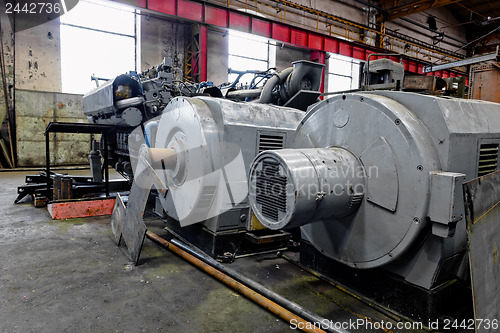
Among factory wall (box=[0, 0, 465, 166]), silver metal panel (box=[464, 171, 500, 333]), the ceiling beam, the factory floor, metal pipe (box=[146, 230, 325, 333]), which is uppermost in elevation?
the ceiling beam

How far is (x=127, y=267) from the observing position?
231 cm

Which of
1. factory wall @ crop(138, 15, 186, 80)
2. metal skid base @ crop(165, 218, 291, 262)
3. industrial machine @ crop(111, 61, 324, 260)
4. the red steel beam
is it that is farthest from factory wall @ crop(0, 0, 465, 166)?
metal skid base @ crop(165, 218, 291, 262)

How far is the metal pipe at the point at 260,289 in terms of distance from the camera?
1.62 metres

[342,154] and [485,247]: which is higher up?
[342,154]

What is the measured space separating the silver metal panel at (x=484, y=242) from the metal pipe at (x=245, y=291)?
68 cm

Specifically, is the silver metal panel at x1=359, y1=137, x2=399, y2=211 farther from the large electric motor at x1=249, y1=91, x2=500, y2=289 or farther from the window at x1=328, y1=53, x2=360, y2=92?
the window at x1=328, y1=53, x2=360, y2=92

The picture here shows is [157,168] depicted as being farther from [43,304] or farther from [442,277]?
[442,277]

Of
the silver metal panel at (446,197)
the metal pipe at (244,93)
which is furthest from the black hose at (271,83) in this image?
the silver metal panel at (446,197)

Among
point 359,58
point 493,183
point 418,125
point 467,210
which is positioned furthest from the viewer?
point 359,58

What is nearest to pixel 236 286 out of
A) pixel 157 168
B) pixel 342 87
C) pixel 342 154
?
pixel 342 154

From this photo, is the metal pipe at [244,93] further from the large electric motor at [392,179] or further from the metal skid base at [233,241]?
the large electric motor at [392,179]

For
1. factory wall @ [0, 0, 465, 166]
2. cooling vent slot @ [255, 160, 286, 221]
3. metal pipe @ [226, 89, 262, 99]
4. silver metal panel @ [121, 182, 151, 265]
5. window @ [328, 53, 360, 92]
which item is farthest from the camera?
Answer: window @ [328, 53, 360, 92]

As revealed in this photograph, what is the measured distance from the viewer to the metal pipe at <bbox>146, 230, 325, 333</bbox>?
1602 millimetres

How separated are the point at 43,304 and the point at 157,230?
144 centimetres
